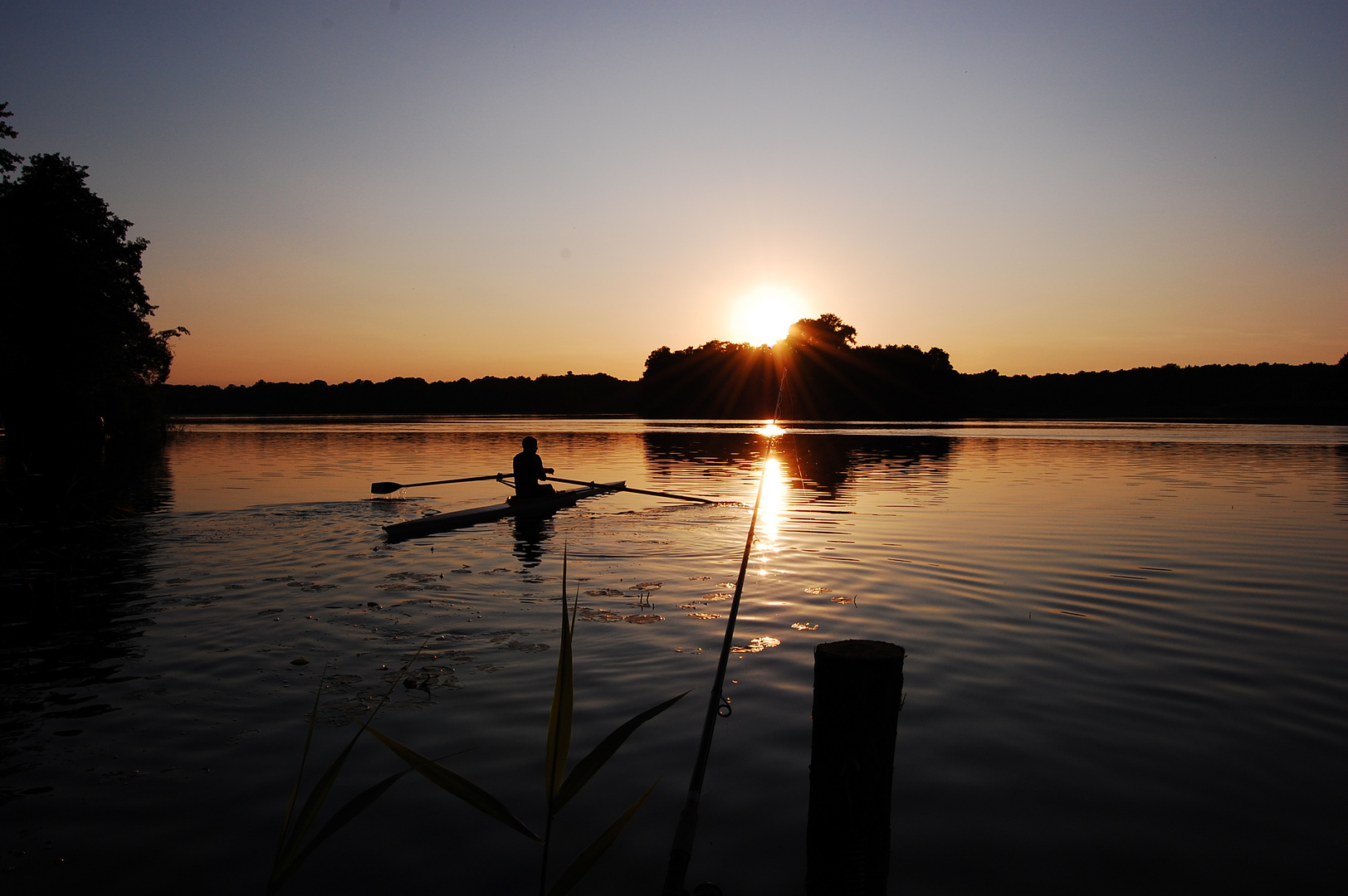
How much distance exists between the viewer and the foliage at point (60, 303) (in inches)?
1438

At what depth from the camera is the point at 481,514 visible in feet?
60.0

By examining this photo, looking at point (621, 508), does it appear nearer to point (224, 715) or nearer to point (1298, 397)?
point (224, 715)

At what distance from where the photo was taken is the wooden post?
11.9 ft

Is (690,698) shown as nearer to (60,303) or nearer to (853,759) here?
(853,759)

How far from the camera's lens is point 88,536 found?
53.0ft

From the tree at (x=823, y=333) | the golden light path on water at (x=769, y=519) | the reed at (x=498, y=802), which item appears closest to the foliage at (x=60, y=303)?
the golden light path on water at (x=769, y=519)

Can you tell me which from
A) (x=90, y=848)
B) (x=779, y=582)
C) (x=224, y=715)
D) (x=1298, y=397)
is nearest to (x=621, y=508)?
(x=779, y=582)

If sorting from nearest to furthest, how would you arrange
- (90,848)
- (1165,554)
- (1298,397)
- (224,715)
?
(90,848)
(224,715)
(1165,554)
(1298,397)

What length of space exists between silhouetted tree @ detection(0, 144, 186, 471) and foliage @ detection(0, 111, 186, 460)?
0.16 feet

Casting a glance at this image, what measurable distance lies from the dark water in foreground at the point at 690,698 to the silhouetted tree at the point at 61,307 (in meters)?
27.7

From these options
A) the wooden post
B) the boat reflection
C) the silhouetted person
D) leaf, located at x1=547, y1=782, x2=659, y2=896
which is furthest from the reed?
the silhouetted person

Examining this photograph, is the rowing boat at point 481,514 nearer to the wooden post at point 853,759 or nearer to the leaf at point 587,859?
the wooden post at point 853,759

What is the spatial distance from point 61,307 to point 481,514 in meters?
32.2

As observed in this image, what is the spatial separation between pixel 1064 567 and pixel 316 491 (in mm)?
21877
